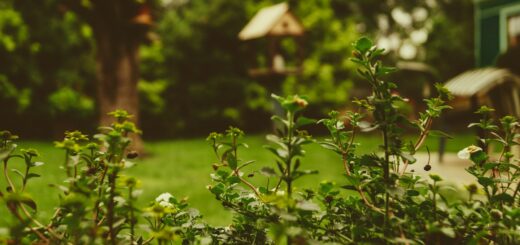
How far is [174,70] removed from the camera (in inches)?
656

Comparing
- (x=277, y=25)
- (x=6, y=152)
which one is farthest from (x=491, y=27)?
(x=6, y=152)

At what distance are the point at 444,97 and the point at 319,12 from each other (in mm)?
16708

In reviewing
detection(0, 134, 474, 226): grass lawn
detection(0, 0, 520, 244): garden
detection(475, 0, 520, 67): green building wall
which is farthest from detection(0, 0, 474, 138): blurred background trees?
detection(475, 0, 520, 67): green building wall

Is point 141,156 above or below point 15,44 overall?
below

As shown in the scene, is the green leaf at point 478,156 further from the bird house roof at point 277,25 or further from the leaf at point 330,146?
the bird house roof at point 277,25

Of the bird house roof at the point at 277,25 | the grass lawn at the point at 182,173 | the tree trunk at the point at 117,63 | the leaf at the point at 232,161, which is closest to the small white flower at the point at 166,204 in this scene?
the leaf at the point at 232,161

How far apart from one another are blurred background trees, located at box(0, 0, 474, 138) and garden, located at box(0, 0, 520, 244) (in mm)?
51

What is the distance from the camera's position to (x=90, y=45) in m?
16.1

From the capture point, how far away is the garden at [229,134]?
137 cm

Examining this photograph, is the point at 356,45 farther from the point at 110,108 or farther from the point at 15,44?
the point at 15,44

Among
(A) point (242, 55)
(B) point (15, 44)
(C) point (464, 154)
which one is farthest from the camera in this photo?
(A) point (242, 55)

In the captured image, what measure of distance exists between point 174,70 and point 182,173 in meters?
8.60

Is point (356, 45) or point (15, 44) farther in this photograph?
point (15, 44)

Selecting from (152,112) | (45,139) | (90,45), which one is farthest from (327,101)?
(45,139)
